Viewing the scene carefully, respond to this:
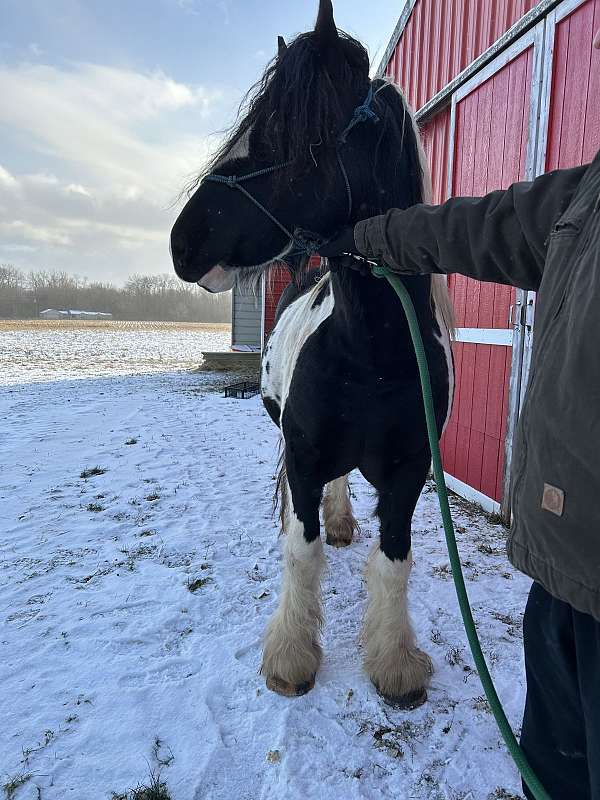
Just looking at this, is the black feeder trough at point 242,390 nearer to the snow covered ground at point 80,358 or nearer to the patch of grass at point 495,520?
the snow covered ground at point 80,358

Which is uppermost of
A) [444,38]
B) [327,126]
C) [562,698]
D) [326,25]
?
[444,38]

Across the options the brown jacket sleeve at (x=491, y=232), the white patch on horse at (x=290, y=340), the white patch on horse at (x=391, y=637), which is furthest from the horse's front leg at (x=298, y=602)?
the brown jacket sleeve at (x=491, y=232)

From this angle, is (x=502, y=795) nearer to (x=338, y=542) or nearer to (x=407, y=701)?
(x=407, y=701)

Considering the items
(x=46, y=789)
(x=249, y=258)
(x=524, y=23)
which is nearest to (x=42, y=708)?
(x=46, y=789)

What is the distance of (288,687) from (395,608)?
1.79 feet

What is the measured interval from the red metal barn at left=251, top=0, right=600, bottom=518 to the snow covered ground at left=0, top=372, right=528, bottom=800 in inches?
27.9

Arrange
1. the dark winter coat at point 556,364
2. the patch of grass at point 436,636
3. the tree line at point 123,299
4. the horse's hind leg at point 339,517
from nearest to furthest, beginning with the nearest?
the dark winter coat at point 556,364, the patch of grass at point 436,636, the horse's hind leg at point 339,517, the tree line at point 123,299

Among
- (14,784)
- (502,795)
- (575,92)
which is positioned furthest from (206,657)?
(575,92)

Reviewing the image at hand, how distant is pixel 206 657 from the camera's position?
2.13 metres

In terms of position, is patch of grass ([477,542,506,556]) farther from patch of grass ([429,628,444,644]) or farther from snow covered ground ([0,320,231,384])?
snow covered ground ([0,320,231,384])

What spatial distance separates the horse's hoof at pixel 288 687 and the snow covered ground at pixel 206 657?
0.03 meters

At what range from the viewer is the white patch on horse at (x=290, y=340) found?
6.68 ft

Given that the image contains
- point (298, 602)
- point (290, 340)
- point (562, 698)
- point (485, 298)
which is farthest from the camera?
point (485, 298)

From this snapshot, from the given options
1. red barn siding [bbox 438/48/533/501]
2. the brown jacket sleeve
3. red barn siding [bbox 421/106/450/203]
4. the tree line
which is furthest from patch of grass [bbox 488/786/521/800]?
the tree line
